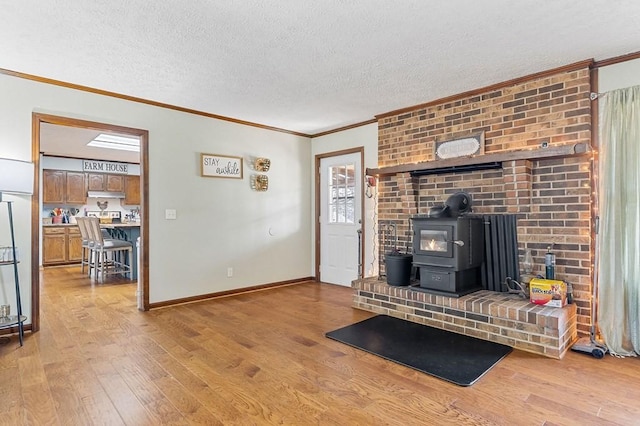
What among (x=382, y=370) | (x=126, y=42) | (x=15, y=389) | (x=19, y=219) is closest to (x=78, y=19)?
(x=126, y=42)

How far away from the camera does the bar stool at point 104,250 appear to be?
19.2ft

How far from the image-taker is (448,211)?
11.8ft

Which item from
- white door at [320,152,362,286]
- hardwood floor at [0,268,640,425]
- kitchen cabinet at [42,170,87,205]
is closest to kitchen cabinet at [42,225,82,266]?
kitchen cabinet at [42,170,87,205]

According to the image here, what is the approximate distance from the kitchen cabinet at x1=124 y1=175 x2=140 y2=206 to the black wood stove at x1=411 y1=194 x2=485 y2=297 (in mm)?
7572

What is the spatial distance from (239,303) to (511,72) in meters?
3.79

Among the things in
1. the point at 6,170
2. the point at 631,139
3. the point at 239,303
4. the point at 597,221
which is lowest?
the point at 239,303

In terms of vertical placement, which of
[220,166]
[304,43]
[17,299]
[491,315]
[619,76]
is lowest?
[491,315]

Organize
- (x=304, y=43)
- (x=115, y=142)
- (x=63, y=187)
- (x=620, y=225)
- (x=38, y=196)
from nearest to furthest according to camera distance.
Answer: (x=304, y=43)
(x=620, y=225)
(x=38, y=196)
(x=115, y=142)
(x=63, y=187)

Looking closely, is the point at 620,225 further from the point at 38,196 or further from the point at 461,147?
the point at 38,196

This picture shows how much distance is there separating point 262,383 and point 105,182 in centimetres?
787

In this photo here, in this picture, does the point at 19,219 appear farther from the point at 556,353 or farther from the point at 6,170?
the point at 556,353

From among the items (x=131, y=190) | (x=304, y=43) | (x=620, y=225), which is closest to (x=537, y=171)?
(x=620, y=225)

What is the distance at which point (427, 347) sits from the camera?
2.89m

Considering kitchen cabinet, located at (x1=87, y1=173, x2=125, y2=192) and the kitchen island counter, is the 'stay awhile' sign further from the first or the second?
kitchen cabinet, located at (x1=87, y1=173, x2=125, y2=192)
